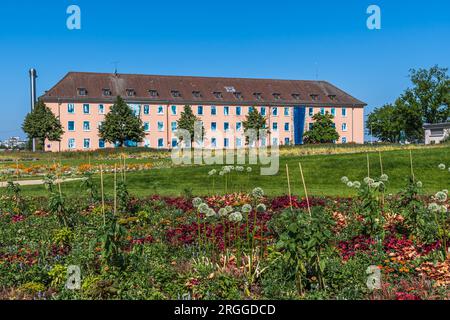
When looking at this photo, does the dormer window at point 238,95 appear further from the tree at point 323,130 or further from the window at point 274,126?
the tree at point 323,130

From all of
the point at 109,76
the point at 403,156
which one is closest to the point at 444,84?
the point at 109,76

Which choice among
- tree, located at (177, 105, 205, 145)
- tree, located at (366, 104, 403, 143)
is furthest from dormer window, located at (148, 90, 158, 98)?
tree, located at (366, 104, 403, 143)

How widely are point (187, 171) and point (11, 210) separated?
9707 millimetres

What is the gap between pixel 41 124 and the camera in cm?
5966

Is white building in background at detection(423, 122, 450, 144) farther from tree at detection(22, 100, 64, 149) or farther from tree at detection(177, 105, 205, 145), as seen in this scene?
tree at detection(22, 100, 64, 149)

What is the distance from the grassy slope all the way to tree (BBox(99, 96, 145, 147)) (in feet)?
131

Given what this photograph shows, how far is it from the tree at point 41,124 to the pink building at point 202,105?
5.23m

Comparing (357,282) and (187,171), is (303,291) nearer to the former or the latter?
(357,282)

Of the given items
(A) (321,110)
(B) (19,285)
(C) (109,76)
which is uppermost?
(C) (109,76)

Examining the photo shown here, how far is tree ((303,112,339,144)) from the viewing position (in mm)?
73125

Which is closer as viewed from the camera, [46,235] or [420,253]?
[420,253]

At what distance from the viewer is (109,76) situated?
238 feet

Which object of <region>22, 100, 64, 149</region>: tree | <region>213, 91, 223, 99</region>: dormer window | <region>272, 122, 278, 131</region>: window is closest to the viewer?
<region>22, 100, 64, 149</region>: tree
